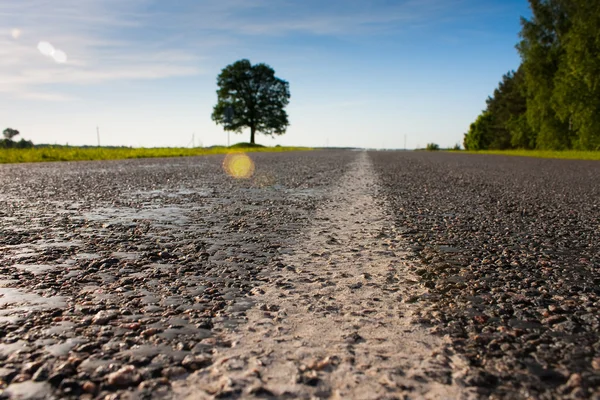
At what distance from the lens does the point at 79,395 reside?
39.8 inches

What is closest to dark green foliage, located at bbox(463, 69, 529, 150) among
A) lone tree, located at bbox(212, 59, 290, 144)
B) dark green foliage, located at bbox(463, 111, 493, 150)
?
dark green foliage, located at bbox(463, 111, 493, 150)

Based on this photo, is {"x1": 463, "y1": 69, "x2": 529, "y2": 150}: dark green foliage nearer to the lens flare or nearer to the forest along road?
the lens flare

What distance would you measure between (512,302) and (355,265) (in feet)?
2.28

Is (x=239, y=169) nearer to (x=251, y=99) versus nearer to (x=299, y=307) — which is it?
(x=299, y=307)

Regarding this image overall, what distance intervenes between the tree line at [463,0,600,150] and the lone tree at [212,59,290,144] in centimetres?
2855

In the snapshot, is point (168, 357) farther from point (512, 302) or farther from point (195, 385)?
point (512, 302)

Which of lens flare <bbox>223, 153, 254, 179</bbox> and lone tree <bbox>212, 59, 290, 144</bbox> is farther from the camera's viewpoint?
lone tree <bbox>212, 59, 290, 144</bbox>

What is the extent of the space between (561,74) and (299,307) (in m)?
35.0

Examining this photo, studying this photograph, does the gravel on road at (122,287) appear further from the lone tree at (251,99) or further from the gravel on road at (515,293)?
the lone tree at (251,99)

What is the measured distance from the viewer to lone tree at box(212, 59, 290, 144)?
58.5 m

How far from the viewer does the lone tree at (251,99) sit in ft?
192

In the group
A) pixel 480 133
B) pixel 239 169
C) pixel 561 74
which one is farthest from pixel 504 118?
pixel 239 169

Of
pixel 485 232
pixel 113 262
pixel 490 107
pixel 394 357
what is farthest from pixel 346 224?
pixel 490 107

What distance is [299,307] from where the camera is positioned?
1.54m
